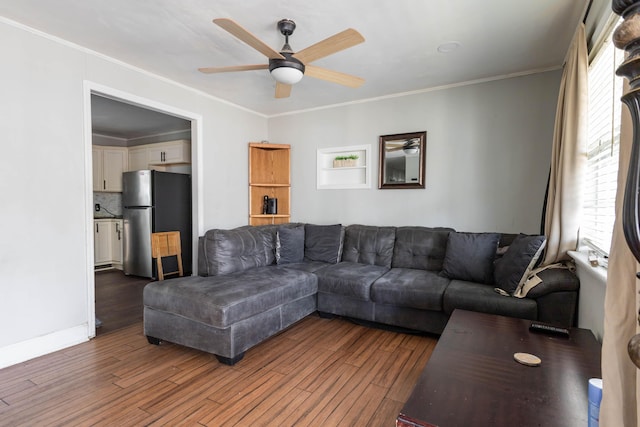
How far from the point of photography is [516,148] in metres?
3.37

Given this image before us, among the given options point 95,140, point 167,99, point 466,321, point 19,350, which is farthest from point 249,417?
point 95,140

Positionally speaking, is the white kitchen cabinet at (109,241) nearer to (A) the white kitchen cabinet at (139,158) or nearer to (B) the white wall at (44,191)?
(A) the white kitchen cabinet at (139,158)

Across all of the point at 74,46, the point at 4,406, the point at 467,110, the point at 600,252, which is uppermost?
the point at 74,46

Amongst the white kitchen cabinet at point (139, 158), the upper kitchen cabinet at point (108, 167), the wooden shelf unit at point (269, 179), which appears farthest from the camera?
the white kitchen cabinet at point (139, 158)

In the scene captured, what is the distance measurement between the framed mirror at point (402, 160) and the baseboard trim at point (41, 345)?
3487 millimetres

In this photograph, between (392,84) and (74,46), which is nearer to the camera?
(74,46)

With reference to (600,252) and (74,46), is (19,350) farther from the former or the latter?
(600,252)

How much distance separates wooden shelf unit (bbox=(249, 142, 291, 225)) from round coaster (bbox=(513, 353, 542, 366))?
12.2 feet

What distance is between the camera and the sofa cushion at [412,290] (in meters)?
2.75

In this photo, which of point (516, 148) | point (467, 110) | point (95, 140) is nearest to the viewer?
point (516, 148)

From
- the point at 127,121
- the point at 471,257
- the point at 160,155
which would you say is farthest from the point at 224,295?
the point at 160,155

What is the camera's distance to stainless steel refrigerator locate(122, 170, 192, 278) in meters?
5.00

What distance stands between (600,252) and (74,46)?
167 inches

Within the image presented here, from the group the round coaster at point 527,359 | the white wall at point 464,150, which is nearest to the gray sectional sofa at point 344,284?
the white wall at point 464,150
